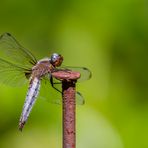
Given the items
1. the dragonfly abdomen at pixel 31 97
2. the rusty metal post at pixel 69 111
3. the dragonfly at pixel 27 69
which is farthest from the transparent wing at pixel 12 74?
the rusty metal post at pixel 69 111

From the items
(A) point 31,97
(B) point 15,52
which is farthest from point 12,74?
(A) point 31,97

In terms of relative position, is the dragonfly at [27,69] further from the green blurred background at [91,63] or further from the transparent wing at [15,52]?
the green blurred background at [91,63]

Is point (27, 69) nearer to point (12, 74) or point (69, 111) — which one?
point (12, 74)

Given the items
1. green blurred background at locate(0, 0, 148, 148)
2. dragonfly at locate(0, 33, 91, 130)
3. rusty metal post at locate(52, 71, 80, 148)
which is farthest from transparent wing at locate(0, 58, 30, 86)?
rusty metal post at locate(52, 71, 80, 148)

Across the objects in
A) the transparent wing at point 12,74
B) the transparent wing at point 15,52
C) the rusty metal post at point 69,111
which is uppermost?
the transparent wing at point 15,52

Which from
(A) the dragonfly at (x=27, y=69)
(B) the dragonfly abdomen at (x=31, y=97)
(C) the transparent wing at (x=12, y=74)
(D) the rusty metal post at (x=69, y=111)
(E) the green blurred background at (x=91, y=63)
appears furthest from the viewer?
(E) the green blurred background at (x=91, y=63)

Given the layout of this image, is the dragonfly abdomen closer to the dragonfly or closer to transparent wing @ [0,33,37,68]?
the dragonfly

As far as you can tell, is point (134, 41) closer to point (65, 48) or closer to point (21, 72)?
point (65, 48)
